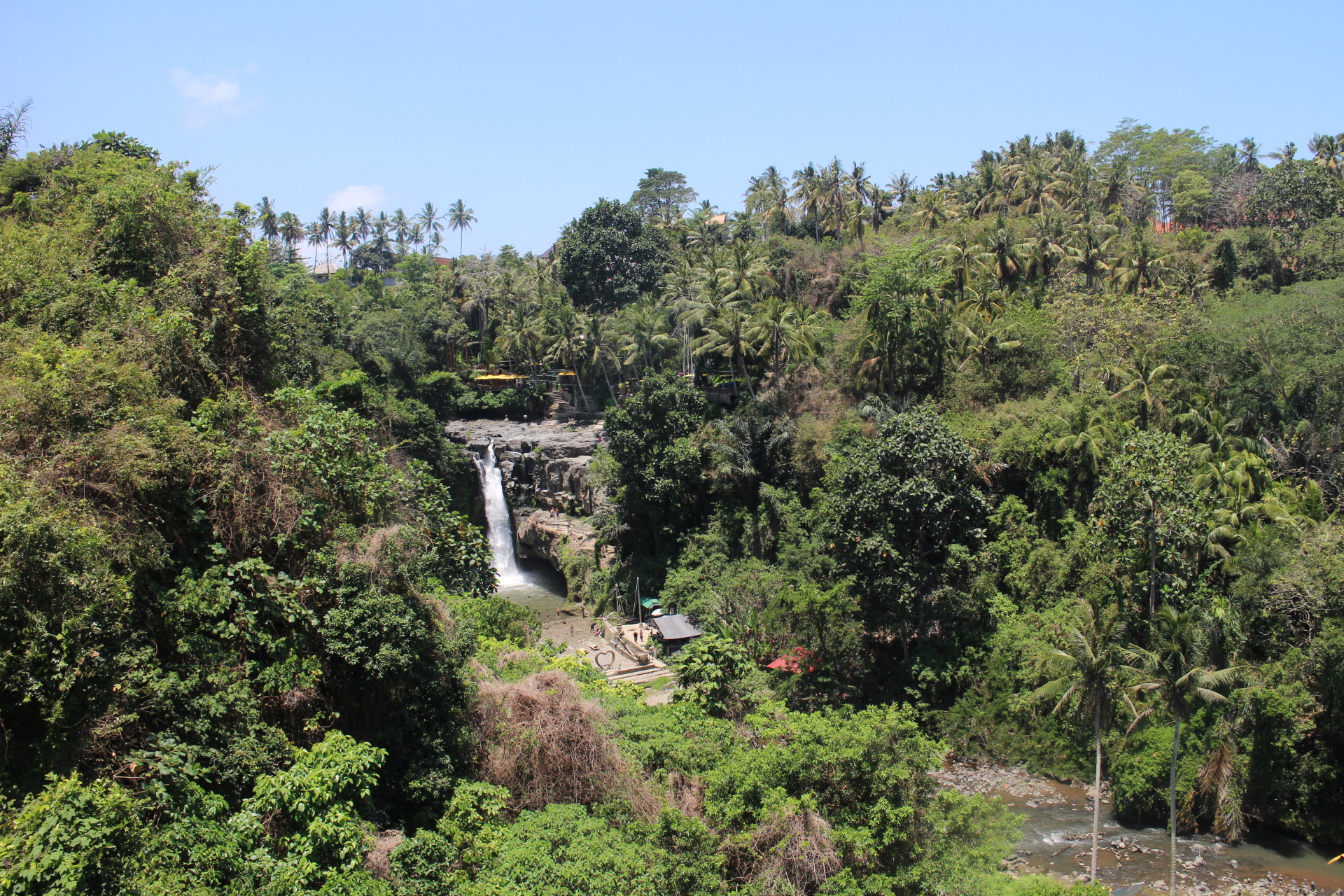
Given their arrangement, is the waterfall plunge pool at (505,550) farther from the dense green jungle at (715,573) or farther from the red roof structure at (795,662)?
the red roof structure at (795,662)

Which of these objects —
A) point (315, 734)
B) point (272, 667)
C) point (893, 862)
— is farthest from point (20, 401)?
point (893, 862)

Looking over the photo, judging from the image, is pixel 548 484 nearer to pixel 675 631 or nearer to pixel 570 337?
pixel 570 337

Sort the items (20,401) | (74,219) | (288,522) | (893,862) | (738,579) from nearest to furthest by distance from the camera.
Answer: (20,401) → (893,862) → (288,522) → (74,219) → (738,579)

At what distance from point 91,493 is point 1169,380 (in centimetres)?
3188

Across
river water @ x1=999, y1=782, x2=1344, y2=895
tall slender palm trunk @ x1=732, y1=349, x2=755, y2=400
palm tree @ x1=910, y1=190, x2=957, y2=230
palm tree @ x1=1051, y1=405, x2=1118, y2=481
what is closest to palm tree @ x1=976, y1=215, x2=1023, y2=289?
palm tree @ x1=910, y1=190, x2=957, y2=230

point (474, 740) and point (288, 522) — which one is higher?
point (288, 522)

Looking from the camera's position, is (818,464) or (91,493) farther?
(818,464)

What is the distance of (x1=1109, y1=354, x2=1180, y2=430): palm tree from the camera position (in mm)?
29000

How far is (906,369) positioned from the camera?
3578cm

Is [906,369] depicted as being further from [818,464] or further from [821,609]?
[821,609]

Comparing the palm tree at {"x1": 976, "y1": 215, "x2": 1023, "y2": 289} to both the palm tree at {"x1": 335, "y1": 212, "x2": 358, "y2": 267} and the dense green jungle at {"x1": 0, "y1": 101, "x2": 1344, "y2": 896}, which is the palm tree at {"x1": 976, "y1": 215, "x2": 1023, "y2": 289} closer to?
the dense green jungle at {"x1": 0, "y1": 101, "x2": 1344, "y2": 896}

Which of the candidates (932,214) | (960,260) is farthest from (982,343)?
(932,214)

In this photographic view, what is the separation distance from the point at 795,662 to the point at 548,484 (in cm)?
2380

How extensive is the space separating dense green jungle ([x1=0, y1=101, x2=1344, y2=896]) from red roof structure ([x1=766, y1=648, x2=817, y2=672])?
0.21 m
